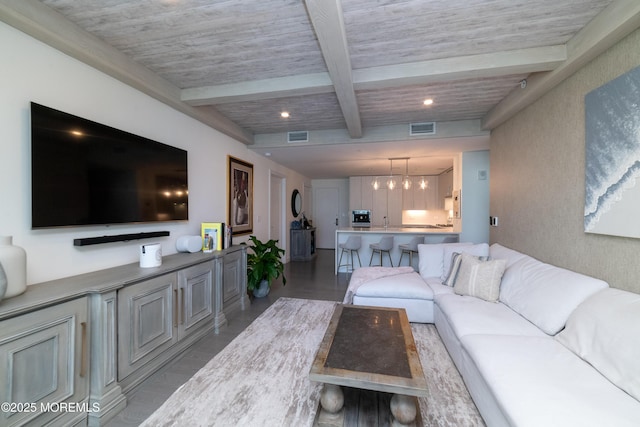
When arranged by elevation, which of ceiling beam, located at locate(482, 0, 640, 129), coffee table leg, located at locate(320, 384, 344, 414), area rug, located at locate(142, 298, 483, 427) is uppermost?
ceiling beam, located at locate(482, 0, 640, 129)

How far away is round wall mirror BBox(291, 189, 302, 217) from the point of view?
7163 millimetres

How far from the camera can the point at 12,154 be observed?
5.31 ft

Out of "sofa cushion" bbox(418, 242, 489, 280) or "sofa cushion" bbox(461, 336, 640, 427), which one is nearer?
"sofa cushion" bbox(461, 336, 640, 427)

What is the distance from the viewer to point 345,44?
1.88 m

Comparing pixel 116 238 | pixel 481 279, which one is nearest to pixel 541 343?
pixel 481 279

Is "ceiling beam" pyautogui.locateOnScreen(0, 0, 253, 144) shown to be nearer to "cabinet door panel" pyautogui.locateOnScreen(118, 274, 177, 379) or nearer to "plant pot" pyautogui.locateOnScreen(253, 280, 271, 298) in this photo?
"cabinet door panel" pyautogui.locateOnScreen(118, 274, 177, 379)

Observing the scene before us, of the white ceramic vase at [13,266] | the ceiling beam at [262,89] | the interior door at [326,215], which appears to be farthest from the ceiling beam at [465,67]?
the interior door at [326,215]

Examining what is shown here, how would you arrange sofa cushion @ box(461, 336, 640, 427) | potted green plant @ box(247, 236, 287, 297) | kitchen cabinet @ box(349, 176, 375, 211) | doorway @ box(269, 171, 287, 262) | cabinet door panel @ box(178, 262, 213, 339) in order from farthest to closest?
kitchen cabinet @ box(349, 176, 375, 211), doorway @ box(269, 171, 287, 262), potted green plant @ box(247, 236, 287, 297), cabinet door panel @ box(178, 262, 213, 339), sofa cushion @ box(461, 336, 640, 427)

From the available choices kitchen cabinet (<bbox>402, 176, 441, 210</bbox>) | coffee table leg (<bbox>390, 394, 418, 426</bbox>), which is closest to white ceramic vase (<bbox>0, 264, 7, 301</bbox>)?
coffee table leg (<bbox>390, 394, 418, 426</bbox>)

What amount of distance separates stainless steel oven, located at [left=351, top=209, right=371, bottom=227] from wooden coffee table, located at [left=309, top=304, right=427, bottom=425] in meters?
5.45

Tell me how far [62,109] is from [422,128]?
409 centimetres

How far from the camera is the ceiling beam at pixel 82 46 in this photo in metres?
1.56

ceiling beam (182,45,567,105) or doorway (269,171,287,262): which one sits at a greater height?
ceiling beam (182,45,567,105)

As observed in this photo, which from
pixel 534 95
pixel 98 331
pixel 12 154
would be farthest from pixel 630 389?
pixel 12 154
